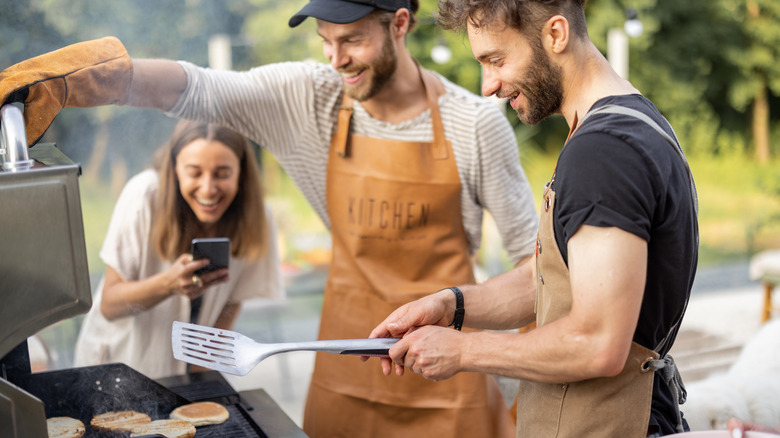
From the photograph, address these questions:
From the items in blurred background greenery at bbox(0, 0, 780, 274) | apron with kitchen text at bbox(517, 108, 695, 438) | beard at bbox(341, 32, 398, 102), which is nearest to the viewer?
apron with kitchen text at bbox(517, 108, 695, 438)

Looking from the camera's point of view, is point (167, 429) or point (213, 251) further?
point (213, 251)

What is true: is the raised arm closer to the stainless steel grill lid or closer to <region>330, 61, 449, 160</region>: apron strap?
the stainless steel grill lid

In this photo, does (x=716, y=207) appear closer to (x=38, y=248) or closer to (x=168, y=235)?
→ (x=168, y=235)

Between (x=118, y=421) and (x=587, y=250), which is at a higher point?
(x=587, y=250)

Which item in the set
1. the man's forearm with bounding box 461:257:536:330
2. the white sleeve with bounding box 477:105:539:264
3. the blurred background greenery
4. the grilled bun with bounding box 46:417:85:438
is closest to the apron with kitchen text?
the man's forearm with bounding box 461:257:536:330

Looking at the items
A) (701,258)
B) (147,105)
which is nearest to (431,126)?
(147,105)

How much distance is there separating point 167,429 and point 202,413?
0.35ft

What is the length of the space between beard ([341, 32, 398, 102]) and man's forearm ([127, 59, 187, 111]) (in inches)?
17.0

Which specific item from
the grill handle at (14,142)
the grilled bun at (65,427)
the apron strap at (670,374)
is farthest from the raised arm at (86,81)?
the apron strap at (670,374)

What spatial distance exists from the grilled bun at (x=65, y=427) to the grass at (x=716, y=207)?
174 inches

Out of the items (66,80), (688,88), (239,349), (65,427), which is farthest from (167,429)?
(688,88)

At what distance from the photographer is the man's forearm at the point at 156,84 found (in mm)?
1707

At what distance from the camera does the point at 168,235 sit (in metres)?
2.22

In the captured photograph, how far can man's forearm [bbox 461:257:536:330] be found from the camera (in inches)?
59.8
